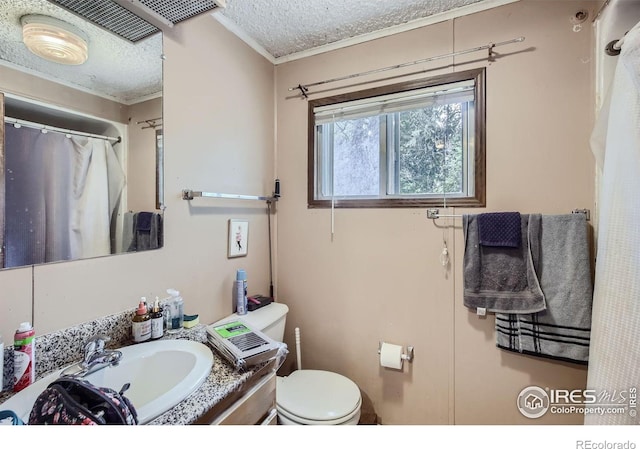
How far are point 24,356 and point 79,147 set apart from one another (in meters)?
0.63

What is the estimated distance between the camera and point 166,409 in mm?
644

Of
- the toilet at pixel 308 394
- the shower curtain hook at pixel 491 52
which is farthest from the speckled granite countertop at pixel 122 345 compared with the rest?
the shower curtain hook at pixel 491 52

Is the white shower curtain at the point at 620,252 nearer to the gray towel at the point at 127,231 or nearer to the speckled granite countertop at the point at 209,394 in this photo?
the speckled granite countertop at the point at 209,394

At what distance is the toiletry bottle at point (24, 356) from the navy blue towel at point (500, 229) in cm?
161

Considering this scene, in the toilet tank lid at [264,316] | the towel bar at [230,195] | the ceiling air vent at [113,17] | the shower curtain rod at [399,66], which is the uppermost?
the shower curtain rod at [399,66]

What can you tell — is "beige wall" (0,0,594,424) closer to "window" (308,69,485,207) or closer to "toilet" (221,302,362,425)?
"window" (308,69,485,207)

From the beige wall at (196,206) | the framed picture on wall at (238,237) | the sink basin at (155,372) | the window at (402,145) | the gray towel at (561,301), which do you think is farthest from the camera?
the framed picture on wall at (238,237)

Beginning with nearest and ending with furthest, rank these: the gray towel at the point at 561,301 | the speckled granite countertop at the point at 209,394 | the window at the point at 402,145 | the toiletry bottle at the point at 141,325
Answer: the speckled granite countertop at the point at 209,394 → the toiletry bottle at the point at 141,325 → the gray towel at the point at 561,301 → the window at the point at 402,145

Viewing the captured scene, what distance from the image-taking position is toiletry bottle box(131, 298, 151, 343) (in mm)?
960

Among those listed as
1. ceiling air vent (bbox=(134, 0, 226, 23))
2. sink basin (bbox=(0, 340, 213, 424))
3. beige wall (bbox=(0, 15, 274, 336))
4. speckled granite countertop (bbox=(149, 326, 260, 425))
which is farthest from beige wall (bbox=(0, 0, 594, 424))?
speckled granite countertop (bbox=(149, 326, 260, 425))

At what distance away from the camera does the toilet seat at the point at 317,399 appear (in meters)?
1.17

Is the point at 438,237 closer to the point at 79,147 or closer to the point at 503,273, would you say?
the point at 503,273

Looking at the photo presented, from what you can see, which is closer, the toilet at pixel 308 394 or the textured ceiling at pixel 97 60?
the textured ceiling at pixel 97 60

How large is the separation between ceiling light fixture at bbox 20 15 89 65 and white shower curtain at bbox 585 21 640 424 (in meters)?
1.78
